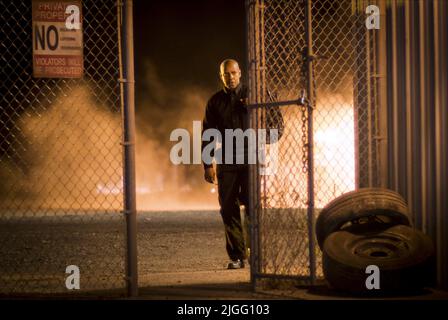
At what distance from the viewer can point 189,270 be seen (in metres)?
9.55

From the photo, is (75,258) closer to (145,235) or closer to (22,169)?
(145,235)

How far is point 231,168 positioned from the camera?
9.23m

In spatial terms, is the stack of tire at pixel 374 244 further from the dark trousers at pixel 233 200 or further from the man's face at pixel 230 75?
the man's face at pixel 230 75

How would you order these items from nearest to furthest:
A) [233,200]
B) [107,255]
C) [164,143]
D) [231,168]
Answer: [231,168]
[233,200]
[107,255]
[164,143]

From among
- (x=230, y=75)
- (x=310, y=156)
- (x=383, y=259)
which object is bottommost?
(x=383, y=259)

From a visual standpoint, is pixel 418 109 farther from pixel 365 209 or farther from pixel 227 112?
pixel 227 112

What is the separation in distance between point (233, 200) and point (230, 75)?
4.77ft

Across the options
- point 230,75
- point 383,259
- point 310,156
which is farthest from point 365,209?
point 230,75

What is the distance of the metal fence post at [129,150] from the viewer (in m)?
6.97

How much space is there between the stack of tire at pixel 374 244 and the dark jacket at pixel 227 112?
5.97ft

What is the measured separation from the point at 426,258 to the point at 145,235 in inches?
352

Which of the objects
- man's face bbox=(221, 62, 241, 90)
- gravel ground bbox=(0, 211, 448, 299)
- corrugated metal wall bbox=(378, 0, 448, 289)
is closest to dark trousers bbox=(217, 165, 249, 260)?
gravel ground bbox=(0, 211, 448, 299)

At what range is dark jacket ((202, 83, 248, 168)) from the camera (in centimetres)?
923

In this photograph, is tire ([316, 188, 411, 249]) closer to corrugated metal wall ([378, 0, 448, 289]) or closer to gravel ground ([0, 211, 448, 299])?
corrugated metal wall ([378, 0, 448, 289])
